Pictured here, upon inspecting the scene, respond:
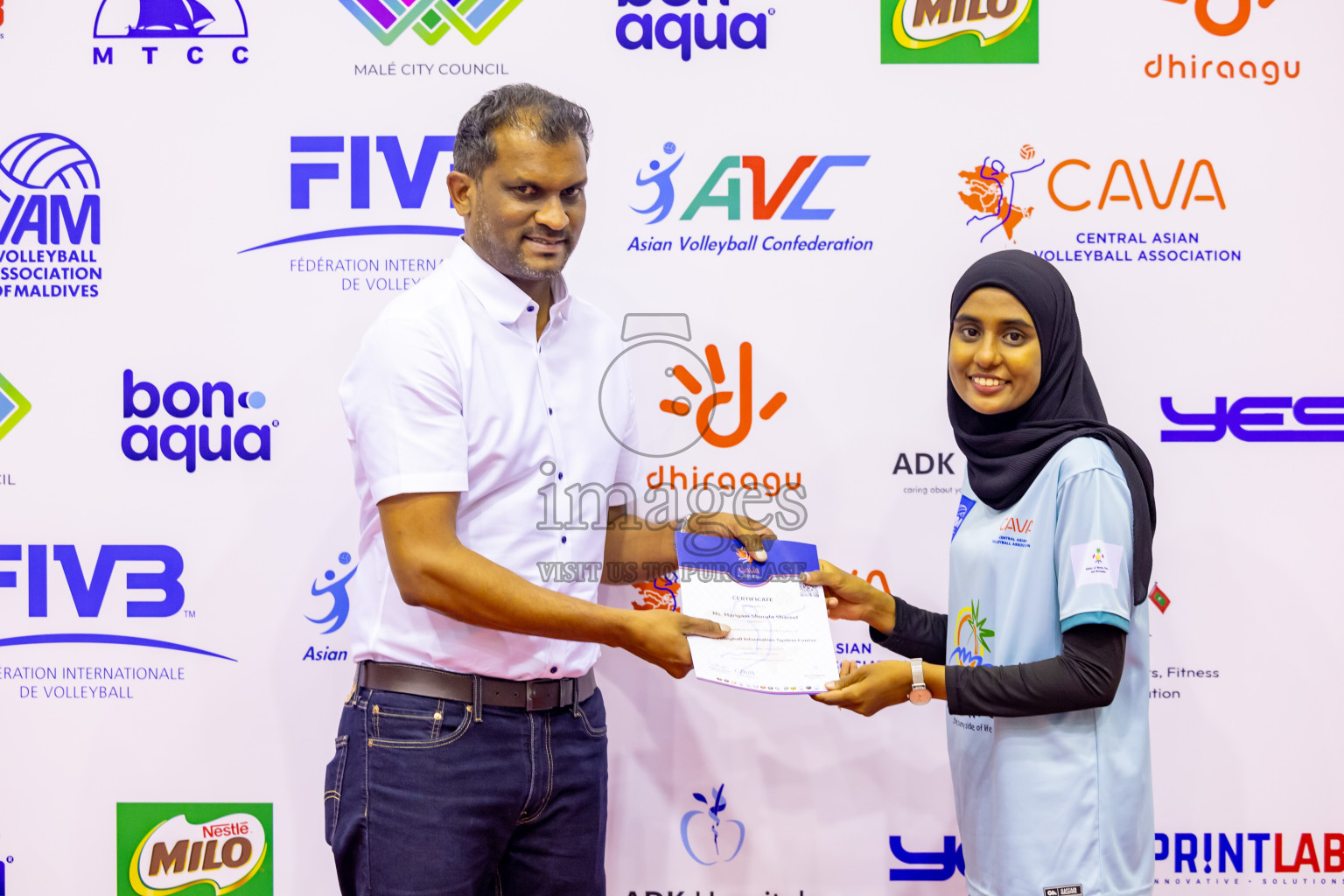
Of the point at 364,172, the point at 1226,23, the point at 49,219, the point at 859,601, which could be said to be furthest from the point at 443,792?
the point at 1226,23

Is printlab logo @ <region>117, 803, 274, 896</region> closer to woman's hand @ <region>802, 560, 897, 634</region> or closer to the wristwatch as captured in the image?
woman's hand @ <region>802, 560, 897, 634</region>

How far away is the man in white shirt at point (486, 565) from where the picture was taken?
82.8 inches

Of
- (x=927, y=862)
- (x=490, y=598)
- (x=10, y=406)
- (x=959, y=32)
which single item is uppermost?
(x=959, y=32)

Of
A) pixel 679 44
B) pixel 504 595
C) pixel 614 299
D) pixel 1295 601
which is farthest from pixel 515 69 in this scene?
pixel 1295 601

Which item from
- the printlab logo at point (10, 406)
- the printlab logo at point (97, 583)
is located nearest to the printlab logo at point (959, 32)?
the printlab logo at point (97, 583)

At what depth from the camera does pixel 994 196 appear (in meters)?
2.82

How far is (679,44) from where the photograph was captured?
280 cm

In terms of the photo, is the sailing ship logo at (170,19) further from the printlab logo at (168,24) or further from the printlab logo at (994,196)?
the printlab logo at (994,196)

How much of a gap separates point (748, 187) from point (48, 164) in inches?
75.6

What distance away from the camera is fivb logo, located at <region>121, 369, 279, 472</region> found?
2.85m

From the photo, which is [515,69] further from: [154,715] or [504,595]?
[154,715]

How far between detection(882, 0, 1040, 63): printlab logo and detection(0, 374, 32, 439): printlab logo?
2547 mm

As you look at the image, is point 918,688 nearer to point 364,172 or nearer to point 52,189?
point 364,172

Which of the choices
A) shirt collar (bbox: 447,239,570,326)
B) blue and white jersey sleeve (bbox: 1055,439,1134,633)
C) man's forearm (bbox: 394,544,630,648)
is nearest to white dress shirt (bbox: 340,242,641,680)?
shirt collar (bbox: 447,239,570,326)
